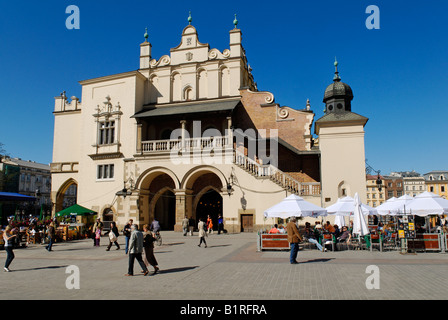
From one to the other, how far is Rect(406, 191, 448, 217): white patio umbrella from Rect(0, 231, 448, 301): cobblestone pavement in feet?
6.69

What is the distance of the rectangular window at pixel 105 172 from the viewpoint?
3134cm

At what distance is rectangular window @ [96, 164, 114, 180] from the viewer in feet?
103

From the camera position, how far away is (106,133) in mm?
32125

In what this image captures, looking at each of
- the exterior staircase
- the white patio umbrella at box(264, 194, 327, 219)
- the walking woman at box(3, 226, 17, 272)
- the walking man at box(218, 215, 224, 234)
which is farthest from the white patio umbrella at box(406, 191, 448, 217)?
the walking woman at box(3, 226, 17, 272)

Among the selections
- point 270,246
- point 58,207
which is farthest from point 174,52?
point 270,246

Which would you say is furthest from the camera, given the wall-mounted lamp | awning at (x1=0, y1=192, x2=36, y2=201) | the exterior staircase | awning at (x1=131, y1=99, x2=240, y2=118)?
the wall-mounted lamp

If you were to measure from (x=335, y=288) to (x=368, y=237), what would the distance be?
9.22 metres

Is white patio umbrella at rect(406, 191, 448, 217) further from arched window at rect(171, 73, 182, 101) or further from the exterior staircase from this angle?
arched window at rect(171, 73, 182, 101)

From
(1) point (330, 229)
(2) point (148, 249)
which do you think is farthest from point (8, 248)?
(1) point (330, 229)

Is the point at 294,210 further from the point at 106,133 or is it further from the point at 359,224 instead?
the point at 106,133

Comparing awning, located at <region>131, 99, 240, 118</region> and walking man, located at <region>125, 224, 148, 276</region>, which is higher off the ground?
awning, located at <region>131, 99, 240, 118</region>

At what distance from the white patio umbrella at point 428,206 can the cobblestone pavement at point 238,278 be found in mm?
2040

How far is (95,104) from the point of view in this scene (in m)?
32.9

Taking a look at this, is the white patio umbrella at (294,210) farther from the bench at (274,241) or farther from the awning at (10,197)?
the awning at (10,197)
